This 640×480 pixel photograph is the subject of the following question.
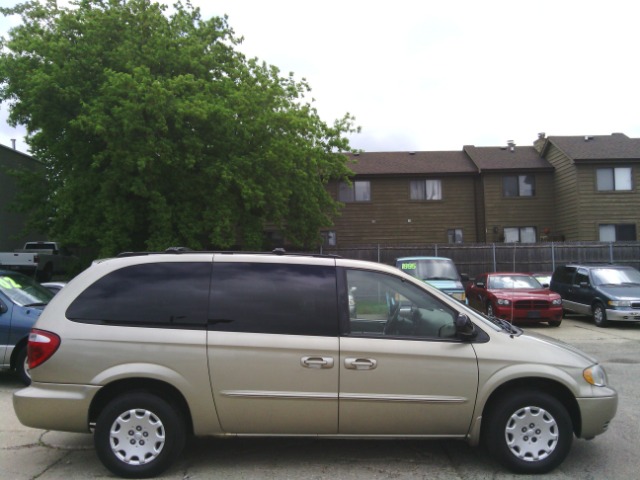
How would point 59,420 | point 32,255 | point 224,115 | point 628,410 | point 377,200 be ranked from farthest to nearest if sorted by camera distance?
point 377,200 → point 32,255 → point 224,115 → point 628,410 → point 59,420

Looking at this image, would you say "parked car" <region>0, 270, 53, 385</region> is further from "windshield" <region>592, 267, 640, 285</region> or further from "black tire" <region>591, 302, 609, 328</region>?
"windshield" <region>592, 267, 640, 285</region>

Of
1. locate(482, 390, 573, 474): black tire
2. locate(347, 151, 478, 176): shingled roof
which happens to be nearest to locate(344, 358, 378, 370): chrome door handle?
locate(482, 390, 573, 474): black tire

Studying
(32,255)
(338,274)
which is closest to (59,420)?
(338,274)

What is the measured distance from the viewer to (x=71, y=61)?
17.2m

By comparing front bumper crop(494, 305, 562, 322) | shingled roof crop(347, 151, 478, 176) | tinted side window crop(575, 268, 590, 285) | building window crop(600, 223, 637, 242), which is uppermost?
shingled roof crop(347, 151, 478, 176)

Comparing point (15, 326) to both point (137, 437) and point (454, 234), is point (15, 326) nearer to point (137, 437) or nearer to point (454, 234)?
point (137, 437)

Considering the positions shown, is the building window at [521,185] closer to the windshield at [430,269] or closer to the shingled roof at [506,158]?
the shingled roof at [506,158]

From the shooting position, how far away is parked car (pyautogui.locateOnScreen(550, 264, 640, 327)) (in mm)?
14273

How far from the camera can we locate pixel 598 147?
2650cm

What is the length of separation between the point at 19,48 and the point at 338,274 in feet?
61.3

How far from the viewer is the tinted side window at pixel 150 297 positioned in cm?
446

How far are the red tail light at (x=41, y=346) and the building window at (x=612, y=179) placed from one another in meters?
26.6

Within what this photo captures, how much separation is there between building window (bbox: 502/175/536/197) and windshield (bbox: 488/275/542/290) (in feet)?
40.9

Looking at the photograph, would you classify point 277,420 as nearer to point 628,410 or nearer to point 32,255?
point 628,410
